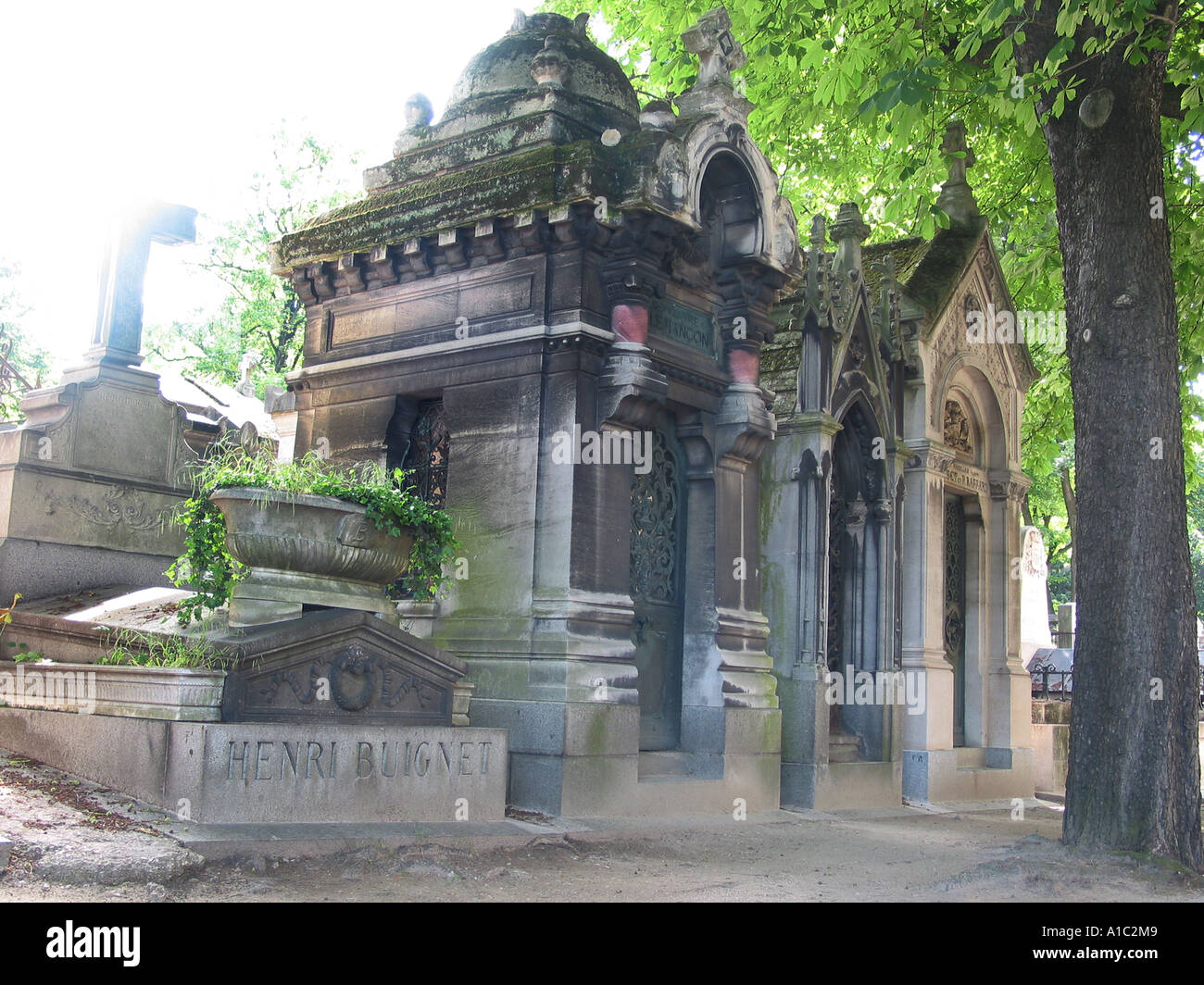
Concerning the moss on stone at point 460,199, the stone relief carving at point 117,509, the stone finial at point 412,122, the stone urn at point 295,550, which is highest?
the stone finial at point 412,122

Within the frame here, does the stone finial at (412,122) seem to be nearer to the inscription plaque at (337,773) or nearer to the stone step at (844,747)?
the inscription plaque at (337,773)

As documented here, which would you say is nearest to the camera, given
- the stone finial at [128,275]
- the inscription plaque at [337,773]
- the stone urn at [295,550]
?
the inscription plaque at [337,773]

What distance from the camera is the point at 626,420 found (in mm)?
9992

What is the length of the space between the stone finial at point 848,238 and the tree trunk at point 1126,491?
3905mm

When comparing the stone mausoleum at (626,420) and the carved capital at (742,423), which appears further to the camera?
the carved capital at (742,423)

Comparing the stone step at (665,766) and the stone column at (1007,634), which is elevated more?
the stone column at (1007,634)

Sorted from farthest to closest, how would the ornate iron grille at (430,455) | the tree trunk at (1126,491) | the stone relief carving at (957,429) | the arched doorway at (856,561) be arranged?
the stone relief carving at (957,429) → the arched doorway at (856,561) → the ornate iron grille at (430,455) → the tree trunk at (1126,491)

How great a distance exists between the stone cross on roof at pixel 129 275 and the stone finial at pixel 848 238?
666 cm

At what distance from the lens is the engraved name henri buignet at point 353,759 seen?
7266mm

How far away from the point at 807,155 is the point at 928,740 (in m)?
7.35

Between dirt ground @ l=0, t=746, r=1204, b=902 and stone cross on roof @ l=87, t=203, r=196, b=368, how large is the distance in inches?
175

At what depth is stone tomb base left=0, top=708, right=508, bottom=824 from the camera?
7133mm

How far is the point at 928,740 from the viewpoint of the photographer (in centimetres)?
1415

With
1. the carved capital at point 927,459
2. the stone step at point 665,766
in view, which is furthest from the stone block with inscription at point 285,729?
the carved capital at point 927,459
